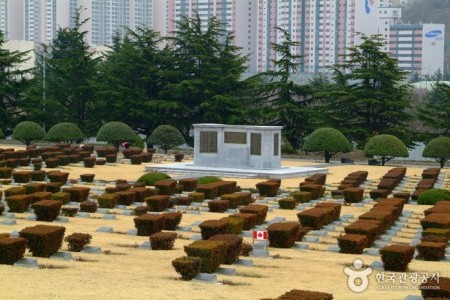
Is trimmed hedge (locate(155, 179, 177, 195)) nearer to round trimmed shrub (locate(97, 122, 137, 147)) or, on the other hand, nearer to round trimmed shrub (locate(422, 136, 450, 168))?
round trimmed shrub (locate(422, 136, 450, 168))

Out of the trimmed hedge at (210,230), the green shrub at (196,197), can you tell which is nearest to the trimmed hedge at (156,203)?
the green shrub at (196,197)

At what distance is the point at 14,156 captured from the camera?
4778cm

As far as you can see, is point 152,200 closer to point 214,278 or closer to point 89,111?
point 214,278

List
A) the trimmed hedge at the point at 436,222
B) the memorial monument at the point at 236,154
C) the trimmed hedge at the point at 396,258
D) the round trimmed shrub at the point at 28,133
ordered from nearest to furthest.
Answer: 1. the trimmed hedge at the point at 396,258
2. the trimmed hedge at the point at 436,222
3. the memorial monument at the point at 236,154
4. the round trimmed shrub at the point at 28,133

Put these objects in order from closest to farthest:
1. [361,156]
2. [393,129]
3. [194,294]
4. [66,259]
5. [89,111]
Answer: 1. [194,294]
2. [66,259]
3. [393,129]
4. [361,156]
5. [89,111]

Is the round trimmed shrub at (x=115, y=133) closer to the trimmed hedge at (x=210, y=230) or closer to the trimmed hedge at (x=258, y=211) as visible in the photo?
the trimmed hedge at (x=258, y=211)

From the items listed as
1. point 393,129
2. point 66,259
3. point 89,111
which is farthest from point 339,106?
point 66,259

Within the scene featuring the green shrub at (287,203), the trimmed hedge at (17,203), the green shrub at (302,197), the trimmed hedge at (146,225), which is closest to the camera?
the trimmed hedge at (146,225)

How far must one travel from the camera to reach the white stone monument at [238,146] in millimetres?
46094

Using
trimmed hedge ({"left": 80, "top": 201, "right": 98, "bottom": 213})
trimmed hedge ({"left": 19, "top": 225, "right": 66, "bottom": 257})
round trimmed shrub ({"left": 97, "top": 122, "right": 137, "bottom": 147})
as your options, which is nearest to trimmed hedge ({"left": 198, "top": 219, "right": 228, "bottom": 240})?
trimmed hedge ({"left": 19, "top": 225, "right": 66, "bottom": 257})

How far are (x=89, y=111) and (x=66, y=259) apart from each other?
49344 millimetres

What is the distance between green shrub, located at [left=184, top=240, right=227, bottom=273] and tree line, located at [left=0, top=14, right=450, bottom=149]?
42.0m

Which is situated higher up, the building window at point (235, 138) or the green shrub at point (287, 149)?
the building window at point (235, 138)

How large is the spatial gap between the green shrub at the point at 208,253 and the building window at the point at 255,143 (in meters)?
26.8
